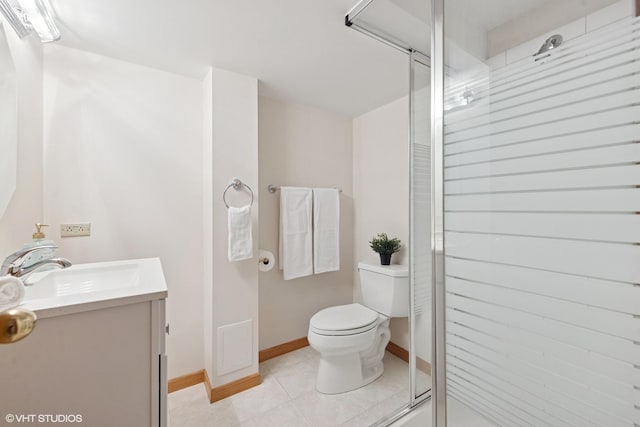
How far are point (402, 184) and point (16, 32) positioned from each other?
2199mm

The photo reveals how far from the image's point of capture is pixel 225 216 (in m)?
1.66

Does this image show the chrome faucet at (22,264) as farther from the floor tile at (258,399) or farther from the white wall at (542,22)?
the white wall at (542,22)

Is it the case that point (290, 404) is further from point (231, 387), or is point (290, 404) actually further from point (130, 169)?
point (130, 169)

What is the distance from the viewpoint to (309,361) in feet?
6.59

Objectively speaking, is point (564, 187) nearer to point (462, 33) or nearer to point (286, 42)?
point (462, 33)

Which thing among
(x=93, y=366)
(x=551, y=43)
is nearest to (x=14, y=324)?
(x=93, y=366)

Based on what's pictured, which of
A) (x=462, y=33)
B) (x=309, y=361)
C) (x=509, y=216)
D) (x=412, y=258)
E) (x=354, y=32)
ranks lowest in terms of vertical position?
(x=309, y=361)

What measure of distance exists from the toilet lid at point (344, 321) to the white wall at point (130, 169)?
0.86 m

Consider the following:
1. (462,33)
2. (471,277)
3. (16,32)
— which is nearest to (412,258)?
(471,277)

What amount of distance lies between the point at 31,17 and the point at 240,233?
135 cm

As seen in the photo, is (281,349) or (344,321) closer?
→ (344,321)

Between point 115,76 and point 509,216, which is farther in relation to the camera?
point 115,76

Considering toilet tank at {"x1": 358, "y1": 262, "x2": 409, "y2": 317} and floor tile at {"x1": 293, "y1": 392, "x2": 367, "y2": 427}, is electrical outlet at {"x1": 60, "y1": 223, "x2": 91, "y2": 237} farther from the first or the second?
toilet tank at {"x1": 358, "y1": 262, "x2": 409, "y2": 317}

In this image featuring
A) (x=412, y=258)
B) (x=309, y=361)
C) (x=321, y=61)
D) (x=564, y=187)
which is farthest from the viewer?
(x=309, y=361)
